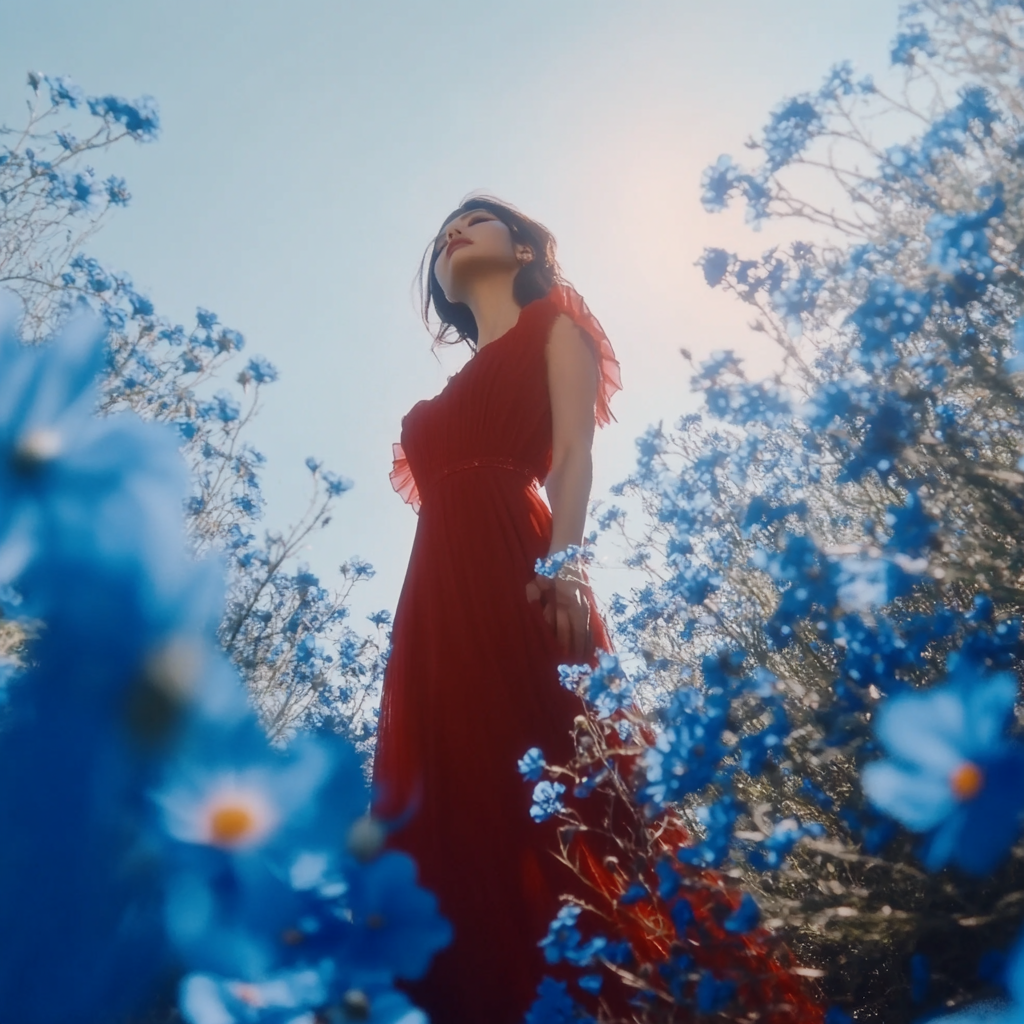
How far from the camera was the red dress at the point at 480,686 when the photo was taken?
127 centimetres

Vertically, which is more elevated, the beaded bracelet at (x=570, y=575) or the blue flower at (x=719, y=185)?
the blue flower at (x=719, y=185)

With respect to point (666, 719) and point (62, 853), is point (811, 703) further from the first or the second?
point (62, 853)

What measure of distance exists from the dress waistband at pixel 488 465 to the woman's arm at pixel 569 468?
72 mm

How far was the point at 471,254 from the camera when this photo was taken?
232 centimetres

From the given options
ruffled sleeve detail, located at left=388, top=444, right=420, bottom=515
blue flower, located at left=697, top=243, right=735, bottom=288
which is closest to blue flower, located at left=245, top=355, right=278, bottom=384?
ruffled sleeve detail, located at left=388, top=444, right=420, bottom=515

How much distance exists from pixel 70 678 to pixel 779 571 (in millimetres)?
708

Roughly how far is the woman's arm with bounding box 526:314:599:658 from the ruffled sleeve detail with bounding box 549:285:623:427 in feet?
0.34

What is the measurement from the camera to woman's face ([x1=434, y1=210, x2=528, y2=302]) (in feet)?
7.63

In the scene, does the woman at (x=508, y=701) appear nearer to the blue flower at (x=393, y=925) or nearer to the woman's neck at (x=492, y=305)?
the woman's neck at (x=492, y=305)

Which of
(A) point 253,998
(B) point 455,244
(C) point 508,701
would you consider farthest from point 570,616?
(B) point 455,244

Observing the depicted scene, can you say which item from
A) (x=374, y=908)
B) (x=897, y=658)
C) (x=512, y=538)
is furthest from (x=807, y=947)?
(x=374, y=908)

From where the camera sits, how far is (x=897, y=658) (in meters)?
0.86

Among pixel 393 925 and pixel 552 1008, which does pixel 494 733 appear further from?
pixel 393 925

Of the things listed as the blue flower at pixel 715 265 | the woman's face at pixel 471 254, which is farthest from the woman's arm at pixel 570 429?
the blue flower at pixel 715 265
